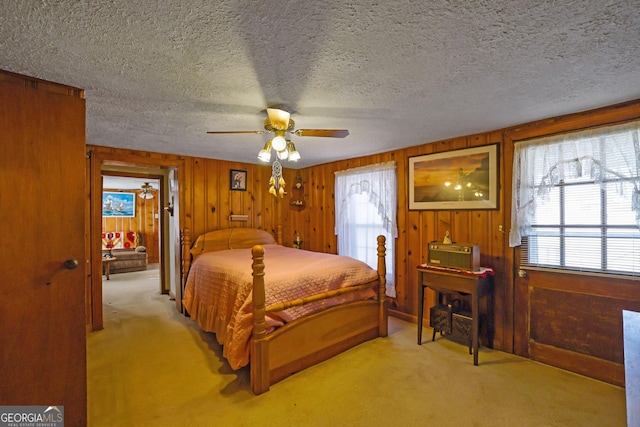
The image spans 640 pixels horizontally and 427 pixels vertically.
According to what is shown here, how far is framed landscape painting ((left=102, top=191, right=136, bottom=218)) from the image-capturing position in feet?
25.1

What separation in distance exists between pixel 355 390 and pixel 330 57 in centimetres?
222

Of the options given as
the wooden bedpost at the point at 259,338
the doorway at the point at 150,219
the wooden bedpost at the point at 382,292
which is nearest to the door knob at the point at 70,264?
the wooden bedpost at the point at 259,338

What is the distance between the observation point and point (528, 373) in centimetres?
234

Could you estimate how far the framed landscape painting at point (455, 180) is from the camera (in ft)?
9.32

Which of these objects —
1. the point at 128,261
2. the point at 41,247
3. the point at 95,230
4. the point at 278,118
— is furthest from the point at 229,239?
the point at 128,261

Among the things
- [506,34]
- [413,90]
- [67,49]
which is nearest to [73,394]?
[67,49]

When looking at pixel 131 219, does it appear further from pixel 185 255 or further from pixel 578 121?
pixel 578 121

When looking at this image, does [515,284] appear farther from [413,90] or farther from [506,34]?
[506,34]

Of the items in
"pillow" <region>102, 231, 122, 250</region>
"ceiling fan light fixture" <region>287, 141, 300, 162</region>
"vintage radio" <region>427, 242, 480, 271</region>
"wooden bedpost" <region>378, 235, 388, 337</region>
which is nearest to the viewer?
"ceiling fan light fixture" <region>287, 141, 300, 162</region>

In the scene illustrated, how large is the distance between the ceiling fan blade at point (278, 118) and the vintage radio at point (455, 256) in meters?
1.88

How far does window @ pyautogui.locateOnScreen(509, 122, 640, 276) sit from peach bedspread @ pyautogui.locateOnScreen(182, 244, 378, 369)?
1.56m

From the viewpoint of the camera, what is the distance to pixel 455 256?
8.84 ft

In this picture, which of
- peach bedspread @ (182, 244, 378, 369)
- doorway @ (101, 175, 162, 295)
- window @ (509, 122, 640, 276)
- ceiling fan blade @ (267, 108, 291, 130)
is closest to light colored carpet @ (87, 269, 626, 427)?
peach bedspread @ (182, 244, 378, 369)

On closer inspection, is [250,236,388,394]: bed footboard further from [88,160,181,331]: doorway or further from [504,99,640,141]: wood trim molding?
[88,160,181,331]: doorway
